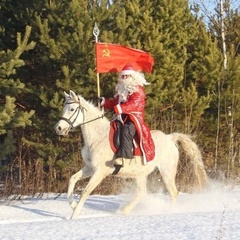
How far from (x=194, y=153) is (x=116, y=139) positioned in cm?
199

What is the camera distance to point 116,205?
9516 millimetres

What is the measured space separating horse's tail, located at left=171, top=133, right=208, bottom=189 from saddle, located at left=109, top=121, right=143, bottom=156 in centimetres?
116

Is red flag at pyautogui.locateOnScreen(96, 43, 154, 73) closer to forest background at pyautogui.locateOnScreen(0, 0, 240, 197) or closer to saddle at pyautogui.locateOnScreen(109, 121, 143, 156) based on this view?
saddle at pyautogui.locateOnScreen(109, 121, 143, 156)

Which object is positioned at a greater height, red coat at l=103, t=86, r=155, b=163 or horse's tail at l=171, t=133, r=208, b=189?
red coat at l=103, t=86, r=155, b=163

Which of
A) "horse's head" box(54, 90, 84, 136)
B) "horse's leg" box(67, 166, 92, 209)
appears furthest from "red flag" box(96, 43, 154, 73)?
"horse's leg" box(67, 166, 92, 209)

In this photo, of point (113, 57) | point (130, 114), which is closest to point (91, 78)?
point (113, 57)

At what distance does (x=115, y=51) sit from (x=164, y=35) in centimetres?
476

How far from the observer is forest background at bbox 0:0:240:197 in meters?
13.0

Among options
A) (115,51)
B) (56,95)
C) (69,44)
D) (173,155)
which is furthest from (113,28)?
(173,155)

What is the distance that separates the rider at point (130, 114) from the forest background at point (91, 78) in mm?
3182

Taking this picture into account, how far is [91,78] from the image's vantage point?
13.0 m

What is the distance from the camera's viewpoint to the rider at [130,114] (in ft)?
26.9

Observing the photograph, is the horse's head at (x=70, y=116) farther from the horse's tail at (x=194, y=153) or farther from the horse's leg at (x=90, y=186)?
the horse's tail at (x=194, y=153)

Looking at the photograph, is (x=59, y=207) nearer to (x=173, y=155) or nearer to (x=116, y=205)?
(x=116, y=205)
